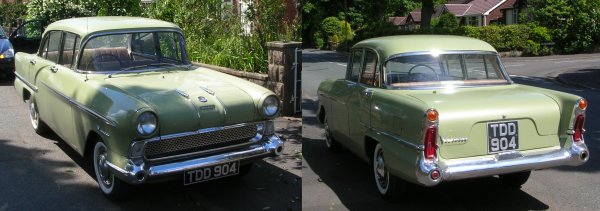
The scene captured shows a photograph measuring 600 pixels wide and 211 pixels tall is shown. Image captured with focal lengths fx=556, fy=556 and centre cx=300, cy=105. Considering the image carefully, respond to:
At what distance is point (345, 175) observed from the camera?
14.7 ft

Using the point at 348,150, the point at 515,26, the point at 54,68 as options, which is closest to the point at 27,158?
the point at 54,68

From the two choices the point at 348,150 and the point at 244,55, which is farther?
the point at 244,55

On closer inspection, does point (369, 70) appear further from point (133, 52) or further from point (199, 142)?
point (133, 52)

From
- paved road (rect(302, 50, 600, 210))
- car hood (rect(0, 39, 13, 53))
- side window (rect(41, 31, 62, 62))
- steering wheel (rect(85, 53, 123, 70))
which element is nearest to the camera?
paved road (rect(302, 50, 600, 210))

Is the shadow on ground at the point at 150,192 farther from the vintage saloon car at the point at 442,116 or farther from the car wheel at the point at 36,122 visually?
the car wheel at the point at 36,122

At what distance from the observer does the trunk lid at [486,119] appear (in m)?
3.70

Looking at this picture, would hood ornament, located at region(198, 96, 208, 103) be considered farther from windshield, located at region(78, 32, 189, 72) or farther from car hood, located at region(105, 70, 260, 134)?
windshield, located at region(78, 32, 189, 72)

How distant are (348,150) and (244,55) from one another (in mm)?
4811

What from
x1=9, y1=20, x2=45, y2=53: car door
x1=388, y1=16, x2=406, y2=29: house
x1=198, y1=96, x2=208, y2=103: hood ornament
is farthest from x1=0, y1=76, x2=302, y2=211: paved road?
x1=9, y1=20, x2=45, y2=53: car door

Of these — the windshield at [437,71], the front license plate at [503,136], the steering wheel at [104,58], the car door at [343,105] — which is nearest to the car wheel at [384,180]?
the car door at [343,105]

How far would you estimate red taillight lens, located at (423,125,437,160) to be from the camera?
3.62 metres

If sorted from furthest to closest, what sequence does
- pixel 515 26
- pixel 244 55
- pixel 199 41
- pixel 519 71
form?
pixel 199 41
pixel 244 55
pixel 519 71
pixel 515 26

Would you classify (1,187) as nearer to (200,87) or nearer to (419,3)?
(200,87)

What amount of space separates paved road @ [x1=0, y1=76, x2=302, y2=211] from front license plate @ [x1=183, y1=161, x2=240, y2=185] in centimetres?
26
